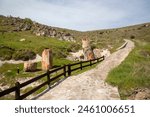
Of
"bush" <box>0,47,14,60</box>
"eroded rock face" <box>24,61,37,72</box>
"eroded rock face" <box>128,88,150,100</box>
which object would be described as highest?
"bush" <box>0,47,14,60</box>

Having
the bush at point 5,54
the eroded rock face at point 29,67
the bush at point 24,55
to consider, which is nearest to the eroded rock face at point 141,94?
the eroded rock face at point 29,67

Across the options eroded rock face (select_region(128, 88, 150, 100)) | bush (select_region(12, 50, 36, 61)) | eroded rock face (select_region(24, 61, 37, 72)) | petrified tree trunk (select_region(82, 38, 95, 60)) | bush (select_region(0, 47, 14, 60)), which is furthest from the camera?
bush (select_region(12, 50, 36, 61))

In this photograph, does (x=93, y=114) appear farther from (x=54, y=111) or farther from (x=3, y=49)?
(x=3, y=49)

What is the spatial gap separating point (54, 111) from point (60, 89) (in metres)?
Result: 4.66

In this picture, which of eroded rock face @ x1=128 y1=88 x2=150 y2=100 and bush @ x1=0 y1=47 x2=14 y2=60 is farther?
bush @ x1=0 y1=47 x2=14 y2=60

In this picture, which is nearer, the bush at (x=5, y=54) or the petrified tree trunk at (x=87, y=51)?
the petrified tree trunk at (x=87, y=51)

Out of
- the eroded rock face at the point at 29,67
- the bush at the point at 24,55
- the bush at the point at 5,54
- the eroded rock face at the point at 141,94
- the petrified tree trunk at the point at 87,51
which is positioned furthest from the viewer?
the bush at the point at 24,55

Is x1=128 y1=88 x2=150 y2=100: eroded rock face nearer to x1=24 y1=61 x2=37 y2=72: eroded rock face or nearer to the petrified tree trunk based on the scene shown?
x1=24 y1=61 x2=37 y2=72: eroded rock face

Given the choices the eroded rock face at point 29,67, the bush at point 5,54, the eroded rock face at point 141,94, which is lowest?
the eroded rock face at point 29,67

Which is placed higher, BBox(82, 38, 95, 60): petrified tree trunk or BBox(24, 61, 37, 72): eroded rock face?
BBox(82, 38, 95, 60): petrified tree trunk

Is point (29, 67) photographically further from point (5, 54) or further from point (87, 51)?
point (5, 54)

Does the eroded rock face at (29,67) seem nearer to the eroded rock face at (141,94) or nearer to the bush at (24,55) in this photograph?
the bush at (24,55)

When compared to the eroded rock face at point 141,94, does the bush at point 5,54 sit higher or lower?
higher

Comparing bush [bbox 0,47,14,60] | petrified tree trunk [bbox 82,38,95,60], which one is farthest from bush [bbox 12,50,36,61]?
petrified tree trunk [bbox 82,38,95,60]
